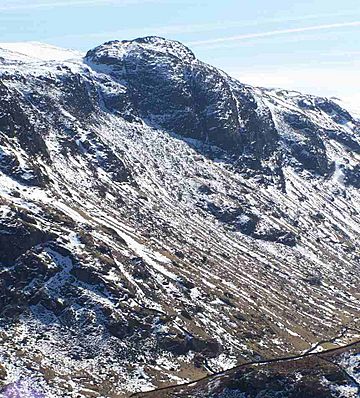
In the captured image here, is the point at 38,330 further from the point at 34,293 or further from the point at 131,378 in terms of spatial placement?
the point at 131,378

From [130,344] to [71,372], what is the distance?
24.7m

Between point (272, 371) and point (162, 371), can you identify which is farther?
point (162, 371)

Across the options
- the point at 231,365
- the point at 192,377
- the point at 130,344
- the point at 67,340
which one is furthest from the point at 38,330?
the point at 231,365

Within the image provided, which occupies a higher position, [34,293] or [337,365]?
[337,365]

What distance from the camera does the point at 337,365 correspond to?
112 metres

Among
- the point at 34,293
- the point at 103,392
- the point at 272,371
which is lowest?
the point at 103,392

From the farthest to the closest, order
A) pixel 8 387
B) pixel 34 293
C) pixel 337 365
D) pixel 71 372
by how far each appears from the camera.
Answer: pixel 34 293, pixel 71 372, pixel 8 387, pixel 337 365

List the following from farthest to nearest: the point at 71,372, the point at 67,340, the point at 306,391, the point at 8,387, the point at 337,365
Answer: the point at 67,340, the point at 71,372, the point at 8,387, the point at 337,365, the point at 306,391

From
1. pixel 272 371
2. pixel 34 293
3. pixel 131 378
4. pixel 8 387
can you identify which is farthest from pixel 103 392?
pixel 272 371

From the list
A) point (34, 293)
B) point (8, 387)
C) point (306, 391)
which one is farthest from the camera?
point (34, 293)

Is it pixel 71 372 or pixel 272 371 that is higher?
pixel 272 371

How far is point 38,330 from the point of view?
18438 centimetres

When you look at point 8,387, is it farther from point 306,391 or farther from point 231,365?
point 306,391

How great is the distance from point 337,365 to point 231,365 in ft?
276
